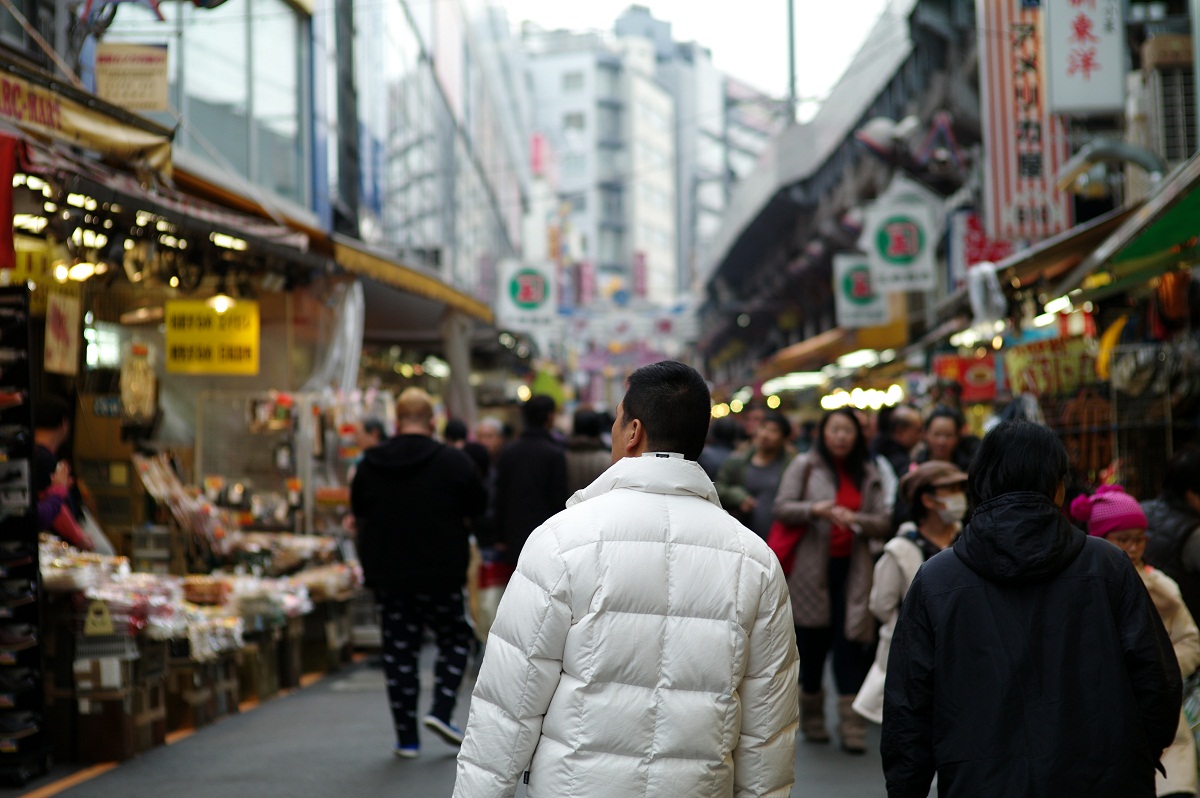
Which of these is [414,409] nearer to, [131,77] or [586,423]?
[586,423]

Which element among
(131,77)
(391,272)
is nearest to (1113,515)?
(131,77)

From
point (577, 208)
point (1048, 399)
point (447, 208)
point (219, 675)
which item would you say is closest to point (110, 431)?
point (219, 675)

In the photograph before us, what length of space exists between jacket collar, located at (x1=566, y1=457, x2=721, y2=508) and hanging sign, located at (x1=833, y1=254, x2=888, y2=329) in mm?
23062

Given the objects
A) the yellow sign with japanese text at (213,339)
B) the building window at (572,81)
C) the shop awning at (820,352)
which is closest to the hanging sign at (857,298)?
the shop awning at (820,352)

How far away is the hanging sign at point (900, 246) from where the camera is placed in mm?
19844

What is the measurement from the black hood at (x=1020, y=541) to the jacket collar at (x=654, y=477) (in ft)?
2.25

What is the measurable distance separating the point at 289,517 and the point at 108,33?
4.57m

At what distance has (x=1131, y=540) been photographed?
5211 millimetres

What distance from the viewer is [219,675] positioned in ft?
29.3

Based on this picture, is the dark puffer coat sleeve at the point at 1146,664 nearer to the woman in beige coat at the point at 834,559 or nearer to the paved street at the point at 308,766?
the paved street at the point at 308,766

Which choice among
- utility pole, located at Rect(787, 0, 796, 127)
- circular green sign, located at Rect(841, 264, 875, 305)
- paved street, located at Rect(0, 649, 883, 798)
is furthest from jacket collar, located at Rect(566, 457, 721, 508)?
utility pole, located at Rect(787, 0, 796, 127)

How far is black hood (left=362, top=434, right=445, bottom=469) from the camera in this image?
7449mm

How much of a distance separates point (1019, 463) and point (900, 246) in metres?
17.1

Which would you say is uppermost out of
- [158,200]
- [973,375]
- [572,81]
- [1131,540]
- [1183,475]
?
[572,81]
